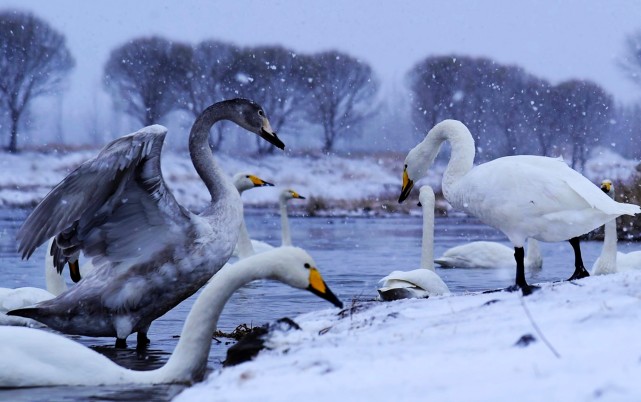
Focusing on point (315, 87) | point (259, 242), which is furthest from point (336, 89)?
point (259, 242)

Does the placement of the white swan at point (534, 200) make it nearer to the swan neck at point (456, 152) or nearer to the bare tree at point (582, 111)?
the swan neck at point (456, 152)

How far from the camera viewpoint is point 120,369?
534 cm

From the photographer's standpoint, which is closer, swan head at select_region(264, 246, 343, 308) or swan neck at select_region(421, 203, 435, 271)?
swan head at select_region(264, 246, 343, 308)

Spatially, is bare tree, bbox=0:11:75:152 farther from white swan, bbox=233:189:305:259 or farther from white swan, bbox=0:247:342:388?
white swan, bbox=0:247:342:388

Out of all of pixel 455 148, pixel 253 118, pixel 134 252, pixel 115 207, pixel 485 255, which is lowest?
pixel 485 255

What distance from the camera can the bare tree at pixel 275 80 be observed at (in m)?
53.5

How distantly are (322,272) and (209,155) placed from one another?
7138 millimetres

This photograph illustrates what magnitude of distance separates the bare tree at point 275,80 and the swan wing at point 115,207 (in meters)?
44.2

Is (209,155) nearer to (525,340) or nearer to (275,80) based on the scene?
(525,340)

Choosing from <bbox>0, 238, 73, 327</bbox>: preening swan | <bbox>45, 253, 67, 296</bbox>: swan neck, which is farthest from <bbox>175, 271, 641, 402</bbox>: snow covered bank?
<bbox>45, 253, 67, 296</bbox>: swan neck

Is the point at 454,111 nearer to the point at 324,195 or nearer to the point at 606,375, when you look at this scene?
the point at 324,195

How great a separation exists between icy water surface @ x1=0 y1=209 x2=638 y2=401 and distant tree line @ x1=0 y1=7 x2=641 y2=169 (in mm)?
22945

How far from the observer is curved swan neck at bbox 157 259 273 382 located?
17.3 feet

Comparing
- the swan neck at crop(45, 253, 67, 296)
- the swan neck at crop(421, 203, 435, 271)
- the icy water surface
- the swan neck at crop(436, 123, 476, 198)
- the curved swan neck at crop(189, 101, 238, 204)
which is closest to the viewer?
the icy water surface
